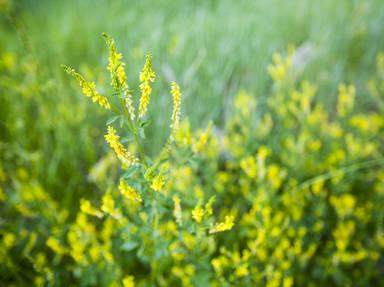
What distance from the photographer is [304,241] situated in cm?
180

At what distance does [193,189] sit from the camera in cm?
173

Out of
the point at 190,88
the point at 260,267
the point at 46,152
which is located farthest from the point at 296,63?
the point at 46,152

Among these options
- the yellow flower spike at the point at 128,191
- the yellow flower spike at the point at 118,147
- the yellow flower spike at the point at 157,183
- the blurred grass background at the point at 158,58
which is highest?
the blurred grass background at the point at 158,58

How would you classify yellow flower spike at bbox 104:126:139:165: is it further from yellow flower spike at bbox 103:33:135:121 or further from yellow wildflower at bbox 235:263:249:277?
yellow wildflower at bbox 235:263:249:277

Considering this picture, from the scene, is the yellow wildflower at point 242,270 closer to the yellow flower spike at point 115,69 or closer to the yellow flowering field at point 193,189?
the yellow flowering field at point 193,189

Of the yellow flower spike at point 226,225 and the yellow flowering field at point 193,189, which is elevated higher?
the yellow flowering field at point 193,189

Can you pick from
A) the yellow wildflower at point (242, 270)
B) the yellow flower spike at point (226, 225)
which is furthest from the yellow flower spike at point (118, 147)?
the yellow wildflower at point (242, 270)

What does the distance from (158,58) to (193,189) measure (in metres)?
1.21

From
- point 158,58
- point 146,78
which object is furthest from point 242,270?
point 158,58

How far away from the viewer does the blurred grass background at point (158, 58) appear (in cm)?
216

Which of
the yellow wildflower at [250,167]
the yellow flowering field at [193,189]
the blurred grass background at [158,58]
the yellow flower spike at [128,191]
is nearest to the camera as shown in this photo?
the yellow flower spike at [128,191]

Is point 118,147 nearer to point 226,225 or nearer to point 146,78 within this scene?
point 146,78

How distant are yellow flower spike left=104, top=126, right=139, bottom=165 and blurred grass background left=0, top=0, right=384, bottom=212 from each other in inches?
39.0

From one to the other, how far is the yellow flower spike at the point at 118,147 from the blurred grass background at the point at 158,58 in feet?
3.25
